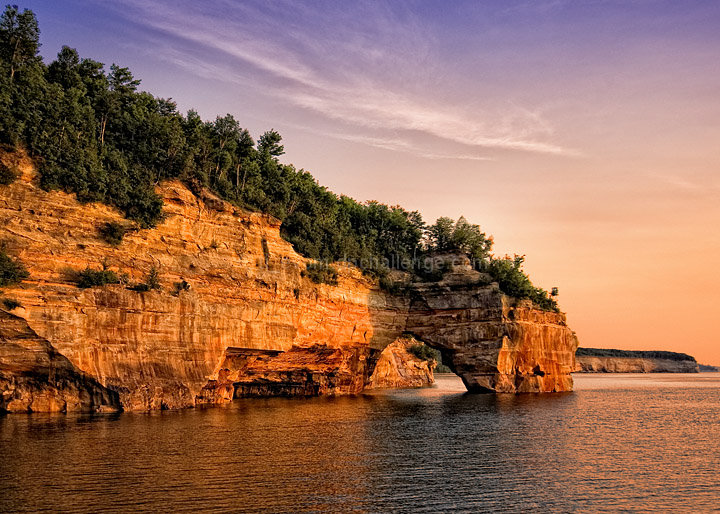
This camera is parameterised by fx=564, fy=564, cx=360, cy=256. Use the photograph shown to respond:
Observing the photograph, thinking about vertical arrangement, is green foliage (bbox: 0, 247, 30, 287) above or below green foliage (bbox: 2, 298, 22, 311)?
above

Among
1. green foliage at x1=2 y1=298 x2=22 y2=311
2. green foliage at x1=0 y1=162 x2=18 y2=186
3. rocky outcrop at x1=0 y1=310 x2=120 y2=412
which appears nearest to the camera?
green foliage at x1=2 y1=298 x2=22 y2=311

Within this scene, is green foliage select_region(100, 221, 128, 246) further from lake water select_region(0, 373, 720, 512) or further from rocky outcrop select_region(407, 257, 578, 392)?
rocky outcrop select_region(407, 257, 578, 392)

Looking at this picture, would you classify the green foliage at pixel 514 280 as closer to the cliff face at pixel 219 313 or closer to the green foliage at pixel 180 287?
the cliff face at pixel 219 313

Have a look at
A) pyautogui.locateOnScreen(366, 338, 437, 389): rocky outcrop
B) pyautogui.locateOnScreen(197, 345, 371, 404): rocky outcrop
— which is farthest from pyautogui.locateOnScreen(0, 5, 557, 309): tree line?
pyautogui.locateOnScreen(366, 338, 437, 389): rocky outcrop

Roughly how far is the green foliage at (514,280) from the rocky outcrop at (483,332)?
4.71ft

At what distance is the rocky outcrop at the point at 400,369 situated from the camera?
107125 mm

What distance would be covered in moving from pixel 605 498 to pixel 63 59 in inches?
2409

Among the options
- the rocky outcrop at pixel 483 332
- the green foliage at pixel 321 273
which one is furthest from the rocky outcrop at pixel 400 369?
the green foliage at pixel 321 273

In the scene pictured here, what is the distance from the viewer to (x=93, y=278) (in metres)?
43.2

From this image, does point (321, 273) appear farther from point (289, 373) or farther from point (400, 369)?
point (400, 369)

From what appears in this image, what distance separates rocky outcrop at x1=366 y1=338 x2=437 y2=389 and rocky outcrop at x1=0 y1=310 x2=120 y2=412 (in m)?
63.4

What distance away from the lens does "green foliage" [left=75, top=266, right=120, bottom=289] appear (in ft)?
141

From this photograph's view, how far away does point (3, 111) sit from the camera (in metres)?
43.6

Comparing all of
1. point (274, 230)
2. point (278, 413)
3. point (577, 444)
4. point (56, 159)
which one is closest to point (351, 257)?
point (274, 230)
